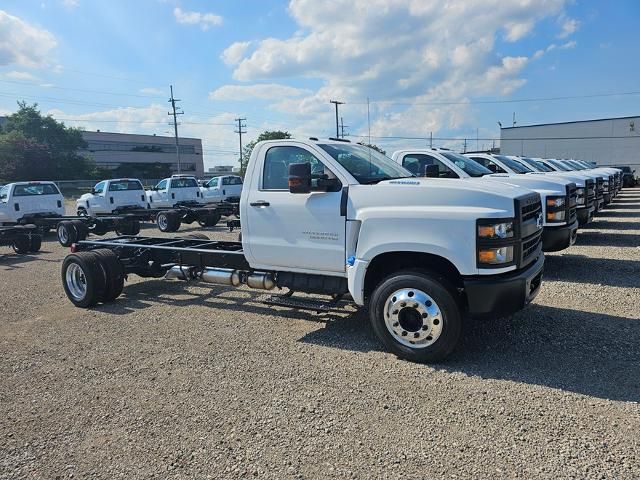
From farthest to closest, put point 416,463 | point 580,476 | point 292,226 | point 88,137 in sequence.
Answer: point 88,137
point 292,226
point 416,463
point 580,476

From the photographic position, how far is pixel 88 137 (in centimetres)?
8756

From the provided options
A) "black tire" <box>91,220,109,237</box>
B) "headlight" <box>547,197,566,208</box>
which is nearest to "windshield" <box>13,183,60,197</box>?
"black tire" <box>91,220,109,237</box>

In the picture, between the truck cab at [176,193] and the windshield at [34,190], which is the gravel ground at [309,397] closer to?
the windshield at [34,190]

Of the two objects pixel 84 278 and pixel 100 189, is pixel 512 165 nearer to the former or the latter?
pixel 84 278

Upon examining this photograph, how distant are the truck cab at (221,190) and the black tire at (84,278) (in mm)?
17103

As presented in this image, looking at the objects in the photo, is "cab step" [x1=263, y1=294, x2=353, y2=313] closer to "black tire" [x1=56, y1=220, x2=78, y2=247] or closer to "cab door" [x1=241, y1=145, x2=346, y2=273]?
"cab door" [x1=241, y1=145, x2=346, y2=273]

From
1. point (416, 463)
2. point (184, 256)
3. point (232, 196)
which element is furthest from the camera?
point (232, 196)

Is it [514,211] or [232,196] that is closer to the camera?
[514,211]

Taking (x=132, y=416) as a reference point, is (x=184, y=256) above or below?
above

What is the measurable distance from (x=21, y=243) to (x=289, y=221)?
1045cm

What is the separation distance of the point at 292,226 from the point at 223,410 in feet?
7.13

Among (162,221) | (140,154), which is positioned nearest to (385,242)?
(162,221)

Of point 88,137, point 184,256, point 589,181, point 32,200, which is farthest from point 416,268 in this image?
point 88,137

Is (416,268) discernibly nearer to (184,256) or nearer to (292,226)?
(292,226)
